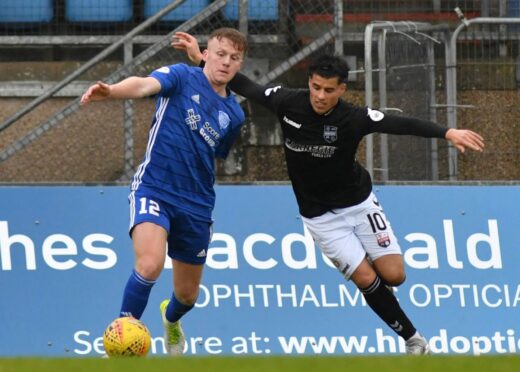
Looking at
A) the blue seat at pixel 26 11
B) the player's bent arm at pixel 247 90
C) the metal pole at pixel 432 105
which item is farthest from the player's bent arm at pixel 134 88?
the blue seat at pixel 26 11

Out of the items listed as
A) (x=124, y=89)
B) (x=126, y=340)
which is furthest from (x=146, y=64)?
(x=126, y=340)

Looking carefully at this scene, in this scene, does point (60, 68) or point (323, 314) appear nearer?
point (323, 314)

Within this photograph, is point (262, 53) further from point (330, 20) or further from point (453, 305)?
point (453, 305)

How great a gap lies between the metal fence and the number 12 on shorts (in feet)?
11.7

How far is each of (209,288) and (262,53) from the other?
9.80ft

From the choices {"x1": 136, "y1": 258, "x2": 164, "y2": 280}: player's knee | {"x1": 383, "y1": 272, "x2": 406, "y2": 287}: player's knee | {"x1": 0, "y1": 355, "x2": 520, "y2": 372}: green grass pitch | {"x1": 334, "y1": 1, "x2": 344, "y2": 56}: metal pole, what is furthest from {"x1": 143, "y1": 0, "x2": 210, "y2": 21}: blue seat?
{"x1": 0, "y1": 355, "x2": 520, "y2": 372}: green grass pitch

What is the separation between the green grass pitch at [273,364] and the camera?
5926 mm

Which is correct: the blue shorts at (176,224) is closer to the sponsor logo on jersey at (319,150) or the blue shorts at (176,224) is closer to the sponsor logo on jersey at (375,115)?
the sponsor logo on jersey at (319,150)

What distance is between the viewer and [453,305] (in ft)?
39.0

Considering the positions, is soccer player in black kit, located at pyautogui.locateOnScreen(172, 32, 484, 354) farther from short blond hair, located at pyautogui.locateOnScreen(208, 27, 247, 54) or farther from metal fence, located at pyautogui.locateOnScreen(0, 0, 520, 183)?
metal fence, located at pyautogui.locateOnScreen(0, 0, 520, 183)

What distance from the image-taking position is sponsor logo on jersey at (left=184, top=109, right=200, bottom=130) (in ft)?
31.7

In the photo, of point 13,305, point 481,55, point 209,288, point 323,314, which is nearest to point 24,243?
point 13,305

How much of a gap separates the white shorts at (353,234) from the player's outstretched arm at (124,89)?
178 centimetres

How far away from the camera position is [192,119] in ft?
31.7
